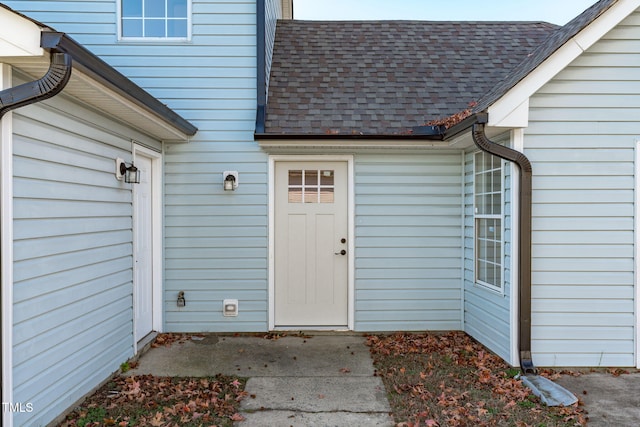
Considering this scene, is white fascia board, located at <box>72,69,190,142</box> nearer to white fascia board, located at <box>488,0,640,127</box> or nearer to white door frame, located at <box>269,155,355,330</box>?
white door frame, located at <box>269,155,355,330</box>

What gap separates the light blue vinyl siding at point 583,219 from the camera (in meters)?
4.31

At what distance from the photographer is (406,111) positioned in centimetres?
576

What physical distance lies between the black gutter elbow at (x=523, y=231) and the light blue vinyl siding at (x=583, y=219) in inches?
7.4

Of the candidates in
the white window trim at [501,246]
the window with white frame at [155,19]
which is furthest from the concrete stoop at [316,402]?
the window with white frame at [155,19]

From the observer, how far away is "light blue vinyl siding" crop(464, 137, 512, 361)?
4465 millimetres

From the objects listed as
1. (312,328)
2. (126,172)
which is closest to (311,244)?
(312,328)

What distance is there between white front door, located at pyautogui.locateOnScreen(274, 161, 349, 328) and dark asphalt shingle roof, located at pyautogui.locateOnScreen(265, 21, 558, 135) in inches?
26.5

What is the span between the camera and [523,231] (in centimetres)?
419

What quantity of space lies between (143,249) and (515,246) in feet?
12.6

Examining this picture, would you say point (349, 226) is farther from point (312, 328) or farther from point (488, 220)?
point (488, 220)

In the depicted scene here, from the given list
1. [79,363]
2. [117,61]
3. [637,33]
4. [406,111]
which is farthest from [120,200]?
[637,33]

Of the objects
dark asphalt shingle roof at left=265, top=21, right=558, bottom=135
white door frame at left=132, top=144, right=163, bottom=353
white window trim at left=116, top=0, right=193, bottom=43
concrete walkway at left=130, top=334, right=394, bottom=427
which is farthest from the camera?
dark asphalt shingle roof at left=265, top=21, right=558, bottom=135

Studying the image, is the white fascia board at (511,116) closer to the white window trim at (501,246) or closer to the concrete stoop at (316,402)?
the white window trim at (501,246)

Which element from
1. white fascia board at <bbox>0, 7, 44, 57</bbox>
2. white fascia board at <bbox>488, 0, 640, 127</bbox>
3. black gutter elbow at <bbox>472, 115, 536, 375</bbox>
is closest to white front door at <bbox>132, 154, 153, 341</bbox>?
white fascia board at <bbox>0, 7, 44, 57</bbox>
